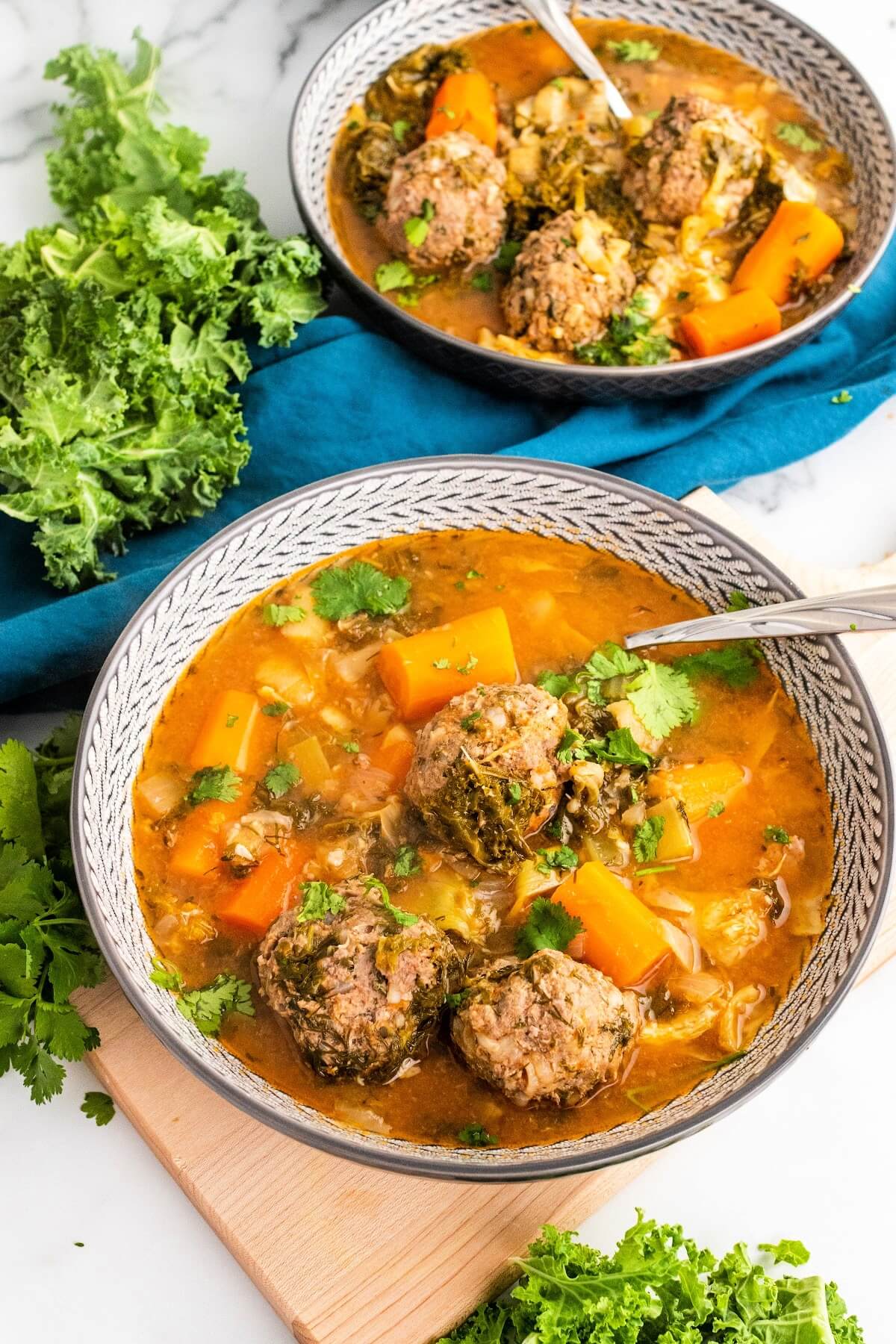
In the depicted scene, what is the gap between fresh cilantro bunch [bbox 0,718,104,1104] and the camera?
3998 mm

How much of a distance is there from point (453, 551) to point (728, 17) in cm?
332

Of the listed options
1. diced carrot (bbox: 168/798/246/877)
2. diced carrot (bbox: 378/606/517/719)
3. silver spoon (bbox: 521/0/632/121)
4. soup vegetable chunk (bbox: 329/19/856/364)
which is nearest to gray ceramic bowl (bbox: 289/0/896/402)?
soup vegetable chunk (bbox: 329/19/856/364)

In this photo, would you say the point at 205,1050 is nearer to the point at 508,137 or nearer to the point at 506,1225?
the point at 506,1225

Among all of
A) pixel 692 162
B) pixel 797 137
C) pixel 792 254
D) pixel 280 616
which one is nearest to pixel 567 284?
pixel 692 162

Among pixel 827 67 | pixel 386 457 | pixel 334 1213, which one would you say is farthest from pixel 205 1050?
pixel 827 67

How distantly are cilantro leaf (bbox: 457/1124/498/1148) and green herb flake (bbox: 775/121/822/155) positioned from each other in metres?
4.74

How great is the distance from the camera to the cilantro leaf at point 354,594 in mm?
4543

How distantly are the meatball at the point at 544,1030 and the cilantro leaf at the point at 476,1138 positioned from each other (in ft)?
0.43

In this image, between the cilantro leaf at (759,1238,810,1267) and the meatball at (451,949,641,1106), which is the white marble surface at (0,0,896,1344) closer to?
the cilantro leaf at (759,1238,810,1267)

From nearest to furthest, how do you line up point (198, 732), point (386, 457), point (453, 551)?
point (198, 732) → point (453, 551) → point (386, 457)

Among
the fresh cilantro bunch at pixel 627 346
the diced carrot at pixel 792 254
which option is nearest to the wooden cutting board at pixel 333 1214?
the fresh cilantro bunch at pixel 627 346

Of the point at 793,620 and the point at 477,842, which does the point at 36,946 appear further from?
the point at 793,620

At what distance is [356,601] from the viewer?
4555 mm

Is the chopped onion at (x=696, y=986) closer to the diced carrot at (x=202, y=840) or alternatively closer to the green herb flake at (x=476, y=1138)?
the green herb flake at (x=476, y=1138)
